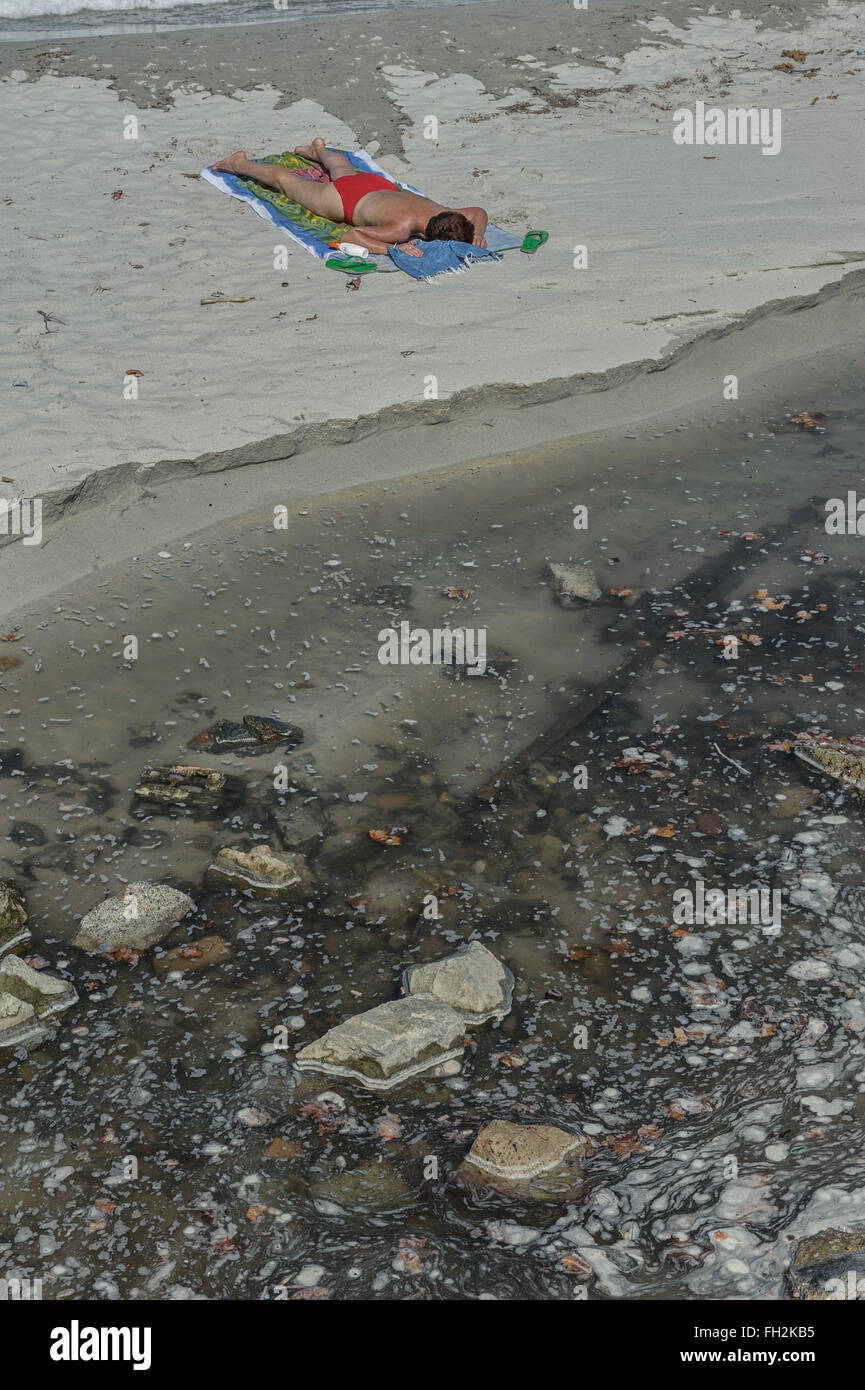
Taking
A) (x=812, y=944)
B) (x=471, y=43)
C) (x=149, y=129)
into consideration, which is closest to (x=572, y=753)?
(x=812, y=944)

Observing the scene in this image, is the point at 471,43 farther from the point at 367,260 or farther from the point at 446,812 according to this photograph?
the point at 446,812

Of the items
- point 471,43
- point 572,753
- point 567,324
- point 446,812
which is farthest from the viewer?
point 471,43

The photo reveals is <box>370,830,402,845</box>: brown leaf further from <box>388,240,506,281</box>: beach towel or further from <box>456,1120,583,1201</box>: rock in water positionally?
<box>388,240,506,281</box>: beach towel

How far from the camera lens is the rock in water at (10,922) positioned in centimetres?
366

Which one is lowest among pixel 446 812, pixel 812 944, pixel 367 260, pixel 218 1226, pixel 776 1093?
pixel 218 1226

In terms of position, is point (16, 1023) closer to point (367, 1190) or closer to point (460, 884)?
point (367, 1190)

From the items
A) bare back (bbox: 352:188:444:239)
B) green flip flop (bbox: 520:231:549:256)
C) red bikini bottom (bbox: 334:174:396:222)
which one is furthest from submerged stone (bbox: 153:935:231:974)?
red bikini bottom (bbox: 334:174:396:222)

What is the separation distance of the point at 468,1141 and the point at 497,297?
6052 mm

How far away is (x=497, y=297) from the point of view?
7621 millimetres

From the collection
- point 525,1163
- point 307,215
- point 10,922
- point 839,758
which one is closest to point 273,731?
point 10,922

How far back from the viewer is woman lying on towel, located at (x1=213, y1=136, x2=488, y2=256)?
8000 millimetres

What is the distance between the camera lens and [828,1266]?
Result: 2.61 m

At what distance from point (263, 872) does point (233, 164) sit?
7.14m

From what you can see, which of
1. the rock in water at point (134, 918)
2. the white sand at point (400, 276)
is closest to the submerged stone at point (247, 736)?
the rock in water at point (134, 918)
